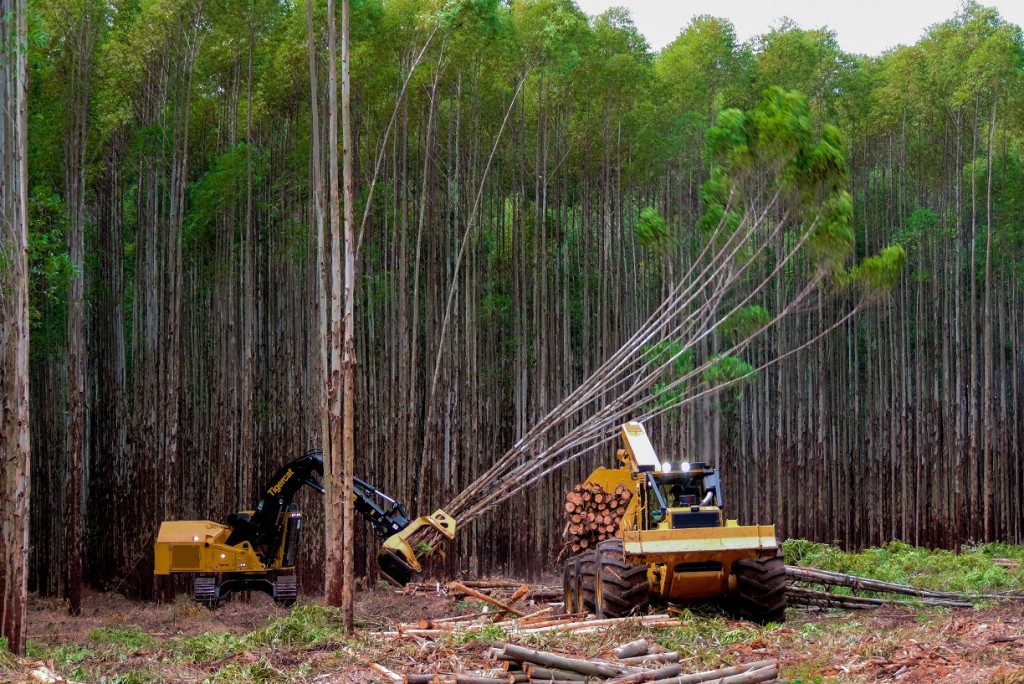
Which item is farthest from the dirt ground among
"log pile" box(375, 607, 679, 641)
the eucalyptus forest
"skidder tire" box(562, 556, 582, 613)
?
the eucalyptus forest

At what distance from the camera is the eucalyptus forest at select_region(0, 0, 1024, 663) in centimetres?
1145

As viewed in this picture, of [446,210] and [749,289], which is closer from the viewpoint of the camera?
[446,210]

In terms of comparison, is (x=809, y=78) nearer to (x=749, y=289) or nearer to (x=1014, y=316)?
(x=749, y=289)

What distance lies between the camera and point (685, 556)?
7363mm

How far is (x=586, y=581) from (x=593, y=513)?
42.3 inches

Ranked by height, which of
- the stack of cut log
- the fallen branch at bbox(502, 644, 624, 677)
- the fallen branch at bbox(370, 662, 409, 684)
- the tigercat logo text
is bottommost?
the fallen branch at bbox(370, 662, 409, 684)

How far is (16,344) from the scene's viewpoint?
630 centimetres

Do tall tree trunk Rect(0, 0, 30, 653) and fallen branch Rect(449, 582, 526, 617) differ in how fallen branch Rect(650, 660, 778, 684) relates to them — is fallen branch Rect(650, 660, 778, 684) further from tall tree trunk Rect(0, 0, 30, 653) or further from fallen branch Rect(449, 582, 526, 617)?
tall tree trunk Rect(0, 0, 30, 653)

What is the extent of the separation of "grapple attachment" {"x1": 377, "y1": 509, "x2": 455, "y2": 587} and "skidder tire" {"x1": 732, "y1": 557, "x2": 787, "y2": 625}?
2245 millimetres

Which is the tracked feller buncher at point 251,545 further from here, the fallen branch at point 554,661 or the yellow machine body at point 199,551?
the fallen branch at point 554,661

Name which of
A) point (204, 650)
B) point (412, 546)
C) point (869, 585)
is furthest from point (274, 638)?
point (869, 585)

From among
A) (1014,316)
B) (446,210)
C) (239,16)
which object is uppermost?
(239,16)

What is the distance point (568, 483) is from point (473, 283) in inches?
98.9

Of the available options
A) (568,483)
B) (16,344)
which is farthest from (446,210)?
(16,344)
